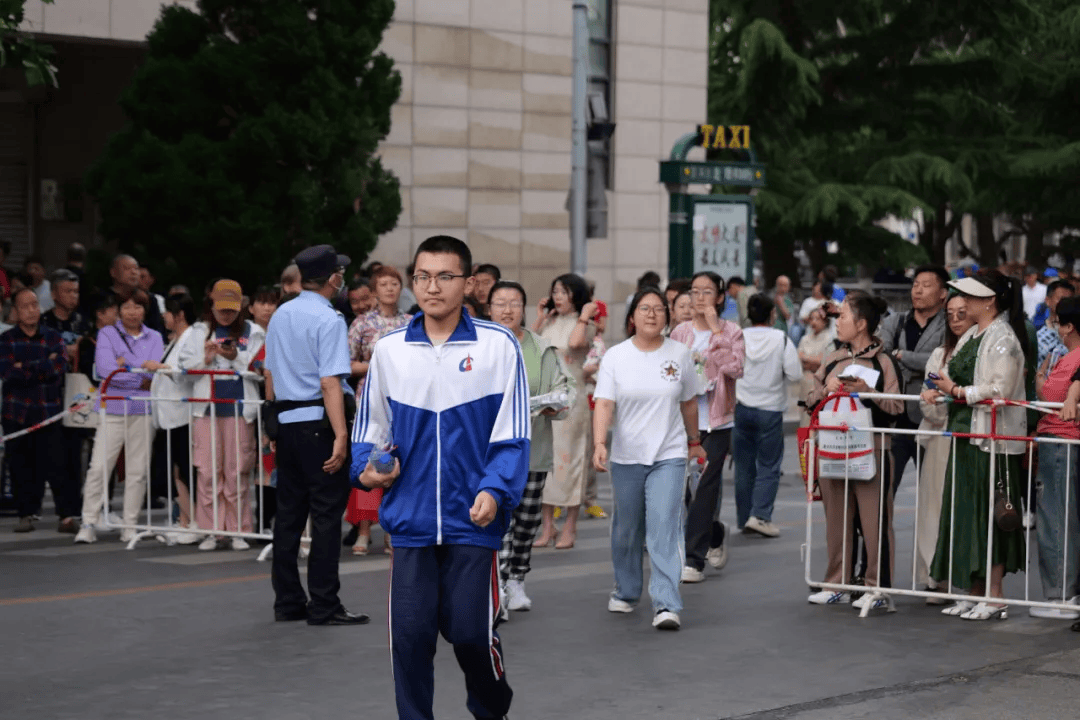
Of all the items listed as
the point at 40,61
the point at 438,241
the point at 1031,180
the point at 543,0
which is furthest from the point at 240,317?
the point at 1031,180

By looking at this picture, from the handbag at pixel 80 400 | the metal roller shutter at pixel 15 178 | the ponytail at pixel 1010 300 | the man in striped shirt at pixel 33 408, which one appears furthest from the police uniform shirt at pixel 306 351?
the metal roller shutter at pixel 15 178

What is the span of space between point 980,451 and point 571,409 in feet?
11.6

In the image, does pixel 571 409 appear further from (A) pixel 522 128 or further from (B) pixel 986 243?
(B) pixel 986 243

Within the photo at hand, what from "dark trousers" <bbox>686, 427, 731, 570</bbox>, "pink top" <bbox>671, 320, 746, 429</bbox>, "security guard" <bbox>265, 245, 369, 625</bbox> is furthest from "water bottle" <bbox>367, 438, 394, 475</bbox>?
"pink top" <bbox>671, 320, 746, 429</bbox>

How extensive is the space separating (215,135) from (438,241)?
46.3ft

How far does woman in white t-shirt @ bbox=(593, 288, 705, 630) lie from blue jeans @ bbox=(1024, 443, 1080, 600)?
76.2 inches

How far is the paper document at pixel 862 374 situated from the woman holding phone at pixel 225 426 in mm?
4253

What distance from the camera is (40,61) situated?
1209 centimetres

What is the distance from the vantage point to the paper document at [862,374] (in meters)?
10.1

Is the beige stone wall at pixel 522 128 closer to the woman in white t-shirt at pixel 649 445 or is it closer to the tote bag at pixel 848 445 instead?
the woman in white t-shirt at pixel 649 445

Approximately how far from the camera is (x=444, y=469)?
595 centimetres

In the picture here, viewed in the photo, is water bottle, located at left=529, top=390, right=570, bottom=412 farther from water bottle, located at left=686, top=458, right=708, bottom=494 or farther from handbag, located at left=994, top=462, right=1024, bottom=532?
handbag, located at left=994, top=462, right=1024, bottom=532

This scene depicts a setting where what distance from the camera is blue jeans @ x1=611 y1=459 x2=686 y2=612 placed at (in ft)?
30.4

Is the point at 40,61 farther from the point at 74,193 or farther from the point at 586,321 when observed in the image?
the point at 74,193
